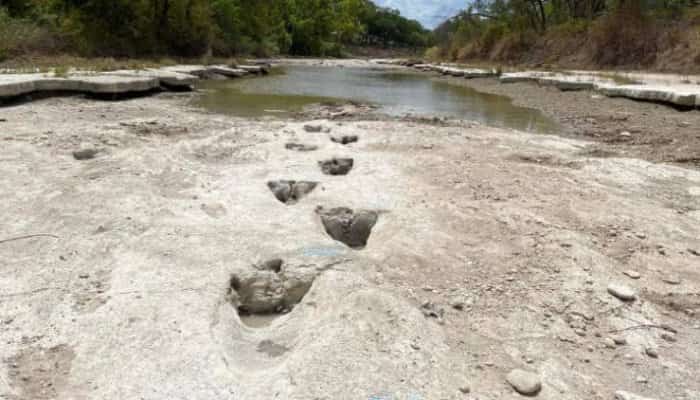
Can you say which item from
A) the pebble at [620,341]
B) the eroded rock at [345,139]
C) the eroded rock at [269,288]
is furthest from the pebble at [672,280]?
the eroded rock at [345,139]

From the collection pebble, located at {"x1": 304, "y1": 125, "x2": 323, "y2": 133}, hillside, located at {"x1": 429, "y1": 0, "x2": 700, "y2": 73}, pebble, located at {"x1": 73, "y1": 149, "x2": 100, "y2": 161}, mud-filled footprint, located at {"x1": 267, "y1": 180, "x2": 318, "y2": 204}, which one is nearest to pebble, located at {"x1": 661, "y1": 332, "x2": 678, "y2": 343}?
mud-filled footprint, located at {"x1": 267, "y1": 180, "x2": 318, "y2": 204}

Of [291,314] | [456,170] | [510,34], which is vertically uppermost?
[510,34]

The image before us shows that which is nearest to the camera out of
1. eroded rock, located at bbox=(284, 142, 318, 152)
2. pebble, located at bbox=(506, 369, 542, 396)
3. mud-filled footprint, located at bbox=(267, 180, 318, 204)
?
pebble, located at bbox=(506, 369, 542, 396)

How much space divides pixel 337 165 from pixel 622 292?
2740 mm

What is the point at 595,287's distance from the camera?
252 cm

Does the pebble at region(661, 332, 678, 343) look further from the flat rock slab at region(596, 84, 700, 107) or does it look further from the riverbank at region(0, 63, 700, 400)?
the flat rock slab at region(596, 84, 700, 107)

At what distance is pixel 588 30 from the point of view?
67.7ft

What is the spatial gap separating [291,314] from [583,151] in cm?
446

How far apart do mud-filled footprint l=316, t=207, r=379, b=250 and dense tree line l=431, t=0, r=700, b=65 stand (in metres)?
16.1

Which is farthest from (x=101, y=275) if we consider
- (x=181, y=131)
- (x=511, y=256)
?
(x=181, y=131)

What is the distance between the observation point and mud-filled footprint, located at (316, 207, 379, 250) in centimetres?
335

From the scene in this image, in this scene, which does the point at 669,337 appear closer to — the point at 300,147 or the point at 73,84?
the point at 300,147

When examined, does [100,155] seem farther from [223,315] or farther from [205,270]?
[223,315]

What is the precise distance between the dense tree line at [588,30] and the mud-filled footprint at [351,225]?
16120 millimetres
